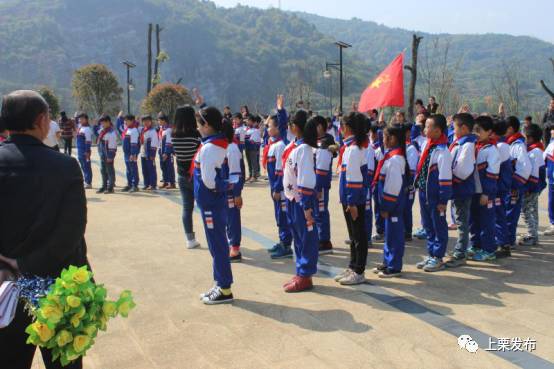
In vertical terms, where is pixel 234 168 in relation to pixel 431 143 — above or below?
below

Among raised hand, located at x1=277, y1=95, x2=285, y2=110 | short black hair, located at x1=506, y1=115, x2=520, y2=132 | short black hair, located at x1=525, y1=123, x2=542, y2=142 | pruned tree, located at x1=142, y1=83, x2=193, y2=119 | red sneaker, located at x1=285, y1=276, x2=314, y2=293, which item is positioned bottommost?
red sneaker, located at x1=285, y1=276, x2=314, y2=293

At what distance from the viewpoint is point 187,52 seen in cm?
12075

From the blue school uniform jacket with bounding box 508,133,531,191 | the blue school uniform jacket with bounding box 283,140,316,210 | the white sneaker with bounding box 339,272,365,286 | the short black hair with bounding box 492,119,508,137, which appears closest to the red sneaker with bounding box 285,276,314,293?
the white sneaker with bounding box 339,272,365,286

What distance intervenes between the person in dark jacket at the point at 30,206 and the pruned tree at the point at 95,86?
31492 millimetres

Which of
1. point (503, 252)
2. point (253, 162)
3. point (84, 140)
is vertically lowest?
point (503, 252)

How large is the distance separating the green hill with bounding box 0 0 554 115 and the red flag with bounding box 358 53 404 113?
79.7 metres

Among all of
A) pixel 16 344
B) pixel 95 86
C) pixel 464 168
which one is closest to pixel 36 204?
pixel 16 344

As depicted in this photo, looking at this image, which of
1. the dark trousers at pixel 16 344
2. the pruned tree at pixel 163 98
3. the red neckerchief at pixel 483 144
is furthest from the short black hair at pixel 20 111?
the pruned tree at pixel 163 98

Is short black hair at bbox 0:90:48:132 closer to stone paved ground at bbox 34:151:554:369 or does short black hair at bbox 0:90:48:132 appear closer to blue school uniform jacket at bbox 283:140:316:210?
stone paved ground at bbox 34:151:554:369

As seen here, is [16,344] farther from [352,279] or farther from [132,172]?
[132,172]

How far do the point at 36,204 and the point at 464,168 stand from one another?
500cm

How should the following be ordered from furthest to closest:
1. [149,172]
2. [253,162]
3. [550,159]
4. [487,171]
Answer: [253,162]
[149,172]
[550,159]
[487,171]

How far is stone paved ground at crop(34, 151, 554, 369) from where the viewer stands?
4012mm

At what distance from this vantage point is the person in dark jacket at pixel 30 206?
8.58 ft
